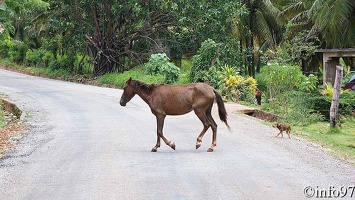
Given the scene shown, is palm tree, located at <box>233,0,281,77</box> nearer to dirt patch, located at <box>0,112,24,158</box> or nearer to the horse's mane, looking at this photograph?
dirt patch, located at <box>0,112,24,158</box>

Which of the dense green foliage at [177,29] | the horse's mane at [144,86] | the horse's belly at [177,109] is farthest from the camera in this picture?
the dense green foliage at [177,29]

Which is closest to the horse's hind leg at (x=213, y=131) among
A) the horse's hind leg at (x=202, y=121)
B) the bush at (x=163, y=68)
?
the horse's hind leg at (x=202, y=121)

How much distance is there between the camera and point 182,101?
1302 centimetres

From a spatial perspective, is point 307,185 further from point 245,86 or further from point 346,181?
point 245,86

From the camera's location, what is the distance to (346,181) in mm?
9664

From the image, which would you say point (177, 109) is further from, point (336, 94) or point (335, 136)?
point (336, 94)

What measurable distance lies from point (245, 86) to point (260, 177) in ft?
58.9

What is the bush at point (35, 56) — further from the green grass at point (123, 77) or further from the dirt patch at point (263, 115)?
the dirt patch at point (263, 115)

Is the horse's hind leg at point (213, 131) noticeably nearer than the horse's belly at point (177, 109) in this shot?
Yes

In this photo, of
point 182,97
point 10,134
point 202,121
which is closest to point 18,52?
point 10,134

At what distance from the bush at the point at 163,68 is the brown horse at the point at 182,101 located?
699 inches

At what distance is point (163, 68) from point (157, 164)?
20701 mm

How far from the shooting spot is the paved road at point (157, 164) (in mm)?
9062

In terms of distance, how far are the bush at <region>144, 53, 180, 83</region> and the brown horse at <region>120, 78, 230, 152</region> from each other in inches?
699
